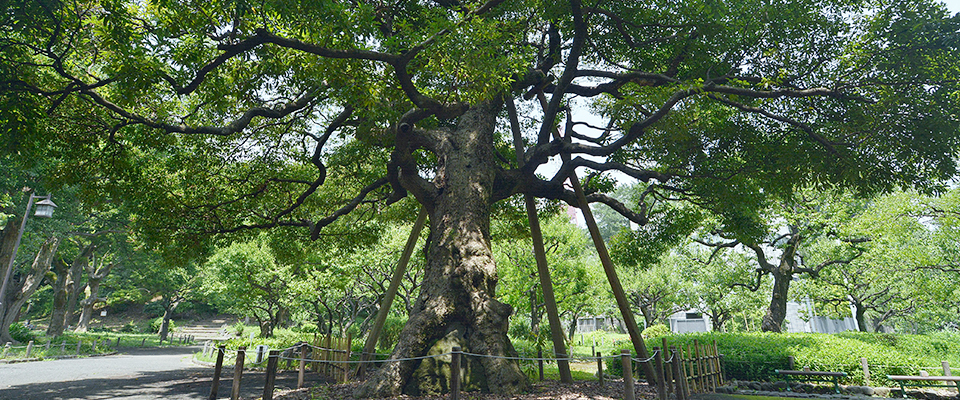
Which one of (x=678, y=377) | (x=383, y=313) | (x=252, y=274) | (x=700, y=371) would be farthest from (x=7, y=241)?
(x=700, y=371)

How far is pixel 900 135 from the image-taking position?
25.7 ft

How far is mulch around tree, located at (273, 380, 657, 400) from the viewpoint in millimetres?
7027

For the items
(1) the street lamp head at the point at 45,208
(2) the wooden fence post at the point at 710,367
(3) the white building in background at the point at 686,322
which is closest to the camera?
(2) the wooden fence post at the point at 710,367

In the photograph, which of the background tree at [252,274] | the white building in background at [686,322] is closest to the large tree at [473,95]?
the background tree at [252,274]

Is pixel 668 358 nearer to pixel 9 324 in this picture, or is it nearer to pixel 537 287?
pixel 537 287

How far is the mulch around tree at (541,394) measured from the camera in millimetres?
7027

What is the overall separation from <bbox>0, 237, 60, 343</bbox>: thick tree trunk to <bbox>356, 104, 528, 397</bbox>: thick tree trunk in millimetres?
22942

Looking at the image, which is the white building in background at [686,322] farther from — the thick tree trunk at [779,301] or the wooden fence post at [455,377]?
the wooden fence post at [455,377]

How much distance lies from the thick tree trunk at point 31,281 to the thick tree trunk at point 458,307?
75.3ft

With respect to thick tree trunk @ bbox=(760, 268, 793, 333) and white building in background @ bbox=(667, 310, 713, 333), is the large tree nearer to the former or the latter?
thick tree trunk @ bbox=(760, 268, 793, 333)

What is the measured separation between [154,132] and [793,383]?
52.0ft

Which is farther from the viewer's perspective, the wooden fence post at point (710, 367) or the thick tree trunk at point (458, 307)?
the wooden fence post at point (710, 367)

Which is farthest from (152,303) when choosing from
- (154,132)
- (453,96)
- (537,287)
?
→ (453,96)

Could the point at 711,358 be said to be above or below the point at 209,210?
below
